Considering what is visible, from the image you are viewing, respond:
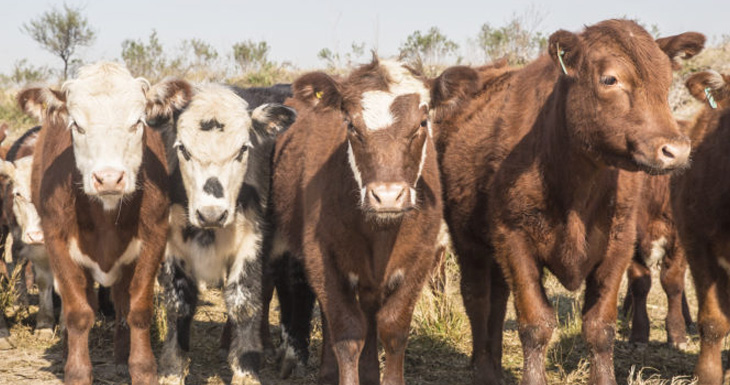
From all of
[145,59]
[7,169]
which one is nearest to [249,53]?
[145,59]

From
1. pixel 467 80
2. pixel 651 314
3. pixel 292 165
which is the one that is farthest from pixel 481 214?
pixel 651 314

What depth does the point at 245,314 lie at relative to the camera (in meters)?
5.48

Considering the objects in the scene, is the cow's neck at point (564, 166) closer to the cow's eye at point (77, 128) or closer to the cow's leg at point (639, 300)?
the cow's eye at point (77, 128)

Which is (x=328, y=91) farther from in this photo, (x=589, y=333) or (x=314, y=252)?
(x=589, y=333)

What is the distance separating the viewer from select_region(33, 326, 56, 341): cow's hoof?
6.85 meters

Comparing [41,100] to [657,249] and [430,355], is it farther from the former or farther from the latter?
[657,249]

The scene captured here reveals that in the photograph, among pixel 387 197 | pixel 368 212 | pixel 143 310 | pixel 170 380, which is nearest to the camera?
pixel 387 197

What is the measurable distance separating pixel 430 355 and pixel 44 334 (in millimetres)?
3328

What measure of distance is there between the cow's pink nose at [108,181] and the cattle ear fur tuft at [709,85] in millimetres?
3629

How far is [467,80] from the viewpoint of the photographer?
188 inches

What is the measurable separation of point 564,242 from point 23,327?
4.94m

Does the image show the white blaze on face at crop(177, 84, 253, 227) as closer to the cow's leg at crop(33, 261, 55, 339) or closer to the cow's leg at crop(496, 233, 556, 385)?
the cow's leg at crop(496, 233, 556, 385)

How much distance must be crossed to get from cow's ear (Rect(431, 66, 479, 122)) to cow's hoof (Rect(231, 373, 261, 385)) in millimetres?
2175

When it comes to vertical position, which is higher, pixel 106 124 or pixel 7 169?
pixel 7 169
